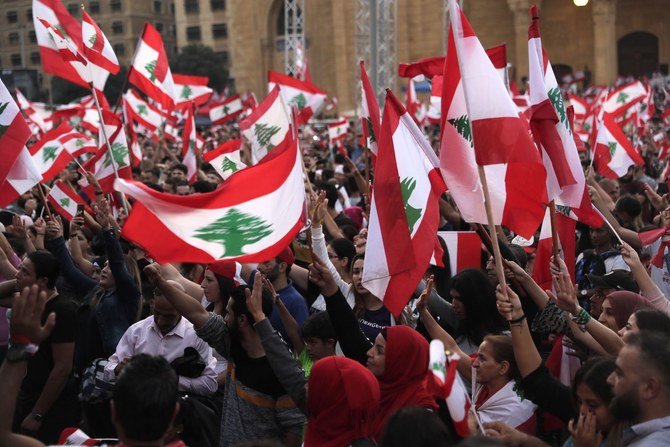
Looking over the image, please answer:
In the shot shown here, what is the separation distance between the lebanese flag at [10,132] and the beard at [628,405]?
5276 mm

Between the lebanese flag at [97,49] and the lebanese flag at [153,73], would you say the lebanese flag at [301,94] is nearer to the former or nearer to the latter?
the lebanese flag at [153,73]

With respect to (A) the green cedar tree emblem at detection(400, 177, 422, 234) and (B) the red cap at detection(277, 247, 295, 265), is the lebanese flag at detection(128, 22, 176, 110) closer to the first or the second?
(B) the red cap at detection(277, 247, 295, 265)

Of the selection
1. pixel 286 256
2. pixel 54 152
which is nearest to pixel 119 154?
pixel 54 152

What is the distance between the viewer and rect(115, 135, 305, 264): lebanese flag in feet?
16.3

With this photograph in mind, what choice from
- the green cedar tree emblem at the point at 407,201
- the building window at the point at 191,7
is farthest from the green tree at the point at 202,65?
the green cedar tree emblem at the point at 407,201

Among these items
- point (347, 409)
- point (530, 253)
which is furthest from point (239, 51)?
point (347, 409)

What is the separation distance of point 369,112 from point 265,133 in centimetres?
355

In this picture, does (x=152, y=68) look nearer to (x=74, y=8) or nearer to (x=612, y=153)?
(x=612, y=153)

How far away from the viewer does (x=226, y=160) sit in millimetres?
10727

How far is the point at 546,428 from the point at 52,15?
333 inches

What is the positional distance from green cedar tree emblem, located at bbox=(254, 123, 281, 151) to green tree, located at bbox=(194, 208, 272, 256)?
685cm

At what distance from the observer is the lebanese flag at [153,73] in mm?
14188

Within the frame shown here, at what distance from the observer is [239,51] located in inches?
2256

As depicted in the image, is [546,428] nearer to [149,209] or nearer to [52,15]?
[149,209]
